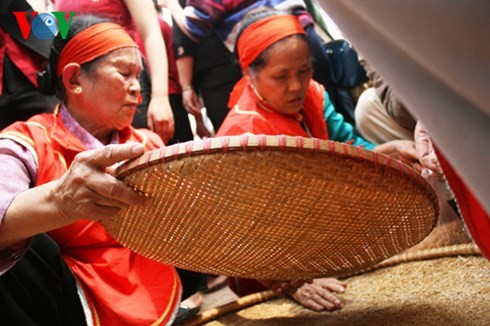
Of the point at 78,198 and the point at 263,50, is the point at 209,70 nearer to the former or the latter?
the point at 263,50

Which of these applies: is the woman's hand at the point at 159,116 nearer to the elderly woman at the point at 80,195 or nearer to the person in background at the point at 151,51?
the person in background at the point at 151,51

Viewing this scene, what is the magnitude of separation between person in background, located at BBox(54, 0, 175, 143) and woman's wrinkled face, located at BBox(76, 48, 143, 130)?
0.37 m

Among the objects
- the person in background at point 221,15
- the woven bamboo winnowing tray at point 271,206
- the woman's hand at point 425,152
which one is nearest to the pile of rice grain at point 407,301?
the woven bamboo winnowing tray at point 271,206

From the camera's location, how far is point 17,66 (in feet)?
5.51

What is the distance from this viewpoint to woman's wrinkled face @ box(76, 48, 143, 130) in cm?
148

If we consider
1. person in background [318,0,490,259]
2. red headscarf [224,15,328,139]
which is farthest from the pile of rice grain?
person in background [318,0,490,259]

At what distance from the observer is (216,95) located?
2172 mm

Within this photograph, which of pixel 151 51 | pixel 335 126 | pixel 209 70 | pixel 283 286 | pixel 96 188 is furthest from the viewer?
pixel 209 70

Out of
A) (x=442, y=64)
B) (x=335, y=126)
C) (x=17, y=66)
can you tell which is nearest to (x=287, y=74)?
(x=335, y=126)

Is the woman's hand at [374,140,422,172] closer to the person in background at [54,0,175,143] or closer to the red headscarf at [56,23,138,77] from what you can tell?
the person in background at [54,0,175,143]

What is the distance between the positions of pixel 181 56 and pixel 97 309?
3.76 ft

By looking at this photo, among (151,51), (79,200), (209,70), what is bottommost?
(209,70)
